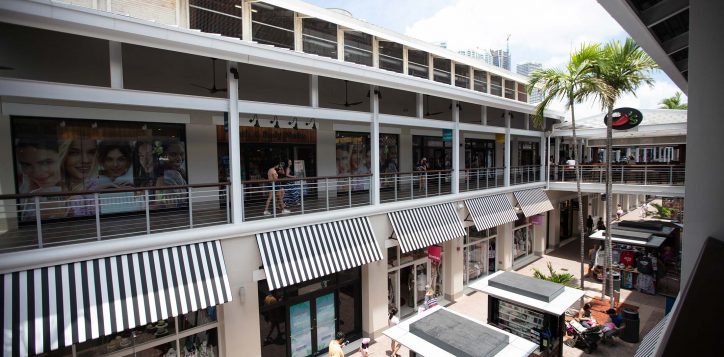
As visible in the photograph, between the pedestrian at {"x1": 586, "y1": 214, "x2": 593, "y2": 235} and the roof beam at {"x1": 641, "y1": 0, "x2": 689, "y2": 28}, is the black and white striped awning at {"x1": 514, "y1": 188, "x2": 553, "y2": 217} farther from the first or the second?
the roof beam at {"x1": 641, "y1": 0, "x2": 689, "y2": 28}

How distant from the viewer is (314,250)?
8.97 meters

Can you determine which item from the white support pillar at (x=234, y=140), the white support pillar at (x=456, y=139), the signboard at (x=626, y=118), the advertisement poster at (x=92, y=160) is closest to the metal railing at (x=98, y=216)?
the advertisement poster at (x=92, y=160)

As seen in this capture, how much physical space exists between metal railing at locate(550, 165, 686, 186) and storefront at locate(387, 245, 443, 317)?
406 inches

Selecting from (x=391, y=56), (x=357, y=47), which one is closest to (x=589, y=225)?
(x=391, y=56)

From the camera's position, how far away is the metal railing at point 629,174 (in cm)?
1582

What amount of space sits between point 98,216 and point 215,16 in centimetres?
969

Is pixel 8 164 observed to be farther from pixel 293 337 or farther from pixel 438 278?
pixel 438 278

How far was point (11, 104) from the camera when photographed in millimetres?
7574

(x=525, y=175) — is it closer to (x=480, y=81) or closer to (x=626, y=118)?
(x=626, y=118)

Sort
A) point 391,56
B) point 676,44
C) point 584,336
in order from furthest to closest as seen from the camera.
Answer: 1. point 391,56
2. point 584,336
3. point 676,44

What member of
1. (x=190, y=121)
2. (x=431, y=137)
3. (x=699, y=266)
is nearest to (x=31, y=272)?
(x=190, y=121)

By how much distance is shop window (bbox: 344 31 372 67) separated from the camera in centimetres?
1734

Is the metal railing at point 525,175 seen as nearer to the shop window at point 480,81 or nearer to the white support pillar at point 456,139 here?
the white support pillar at point 456,139

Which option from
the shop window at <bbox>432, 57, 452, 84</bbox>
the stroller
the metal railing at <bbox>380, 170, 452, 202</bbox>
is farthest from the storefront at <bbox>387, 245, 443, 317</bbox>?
the shop window at <bbox>432, 57, 452, 84</bbox>
